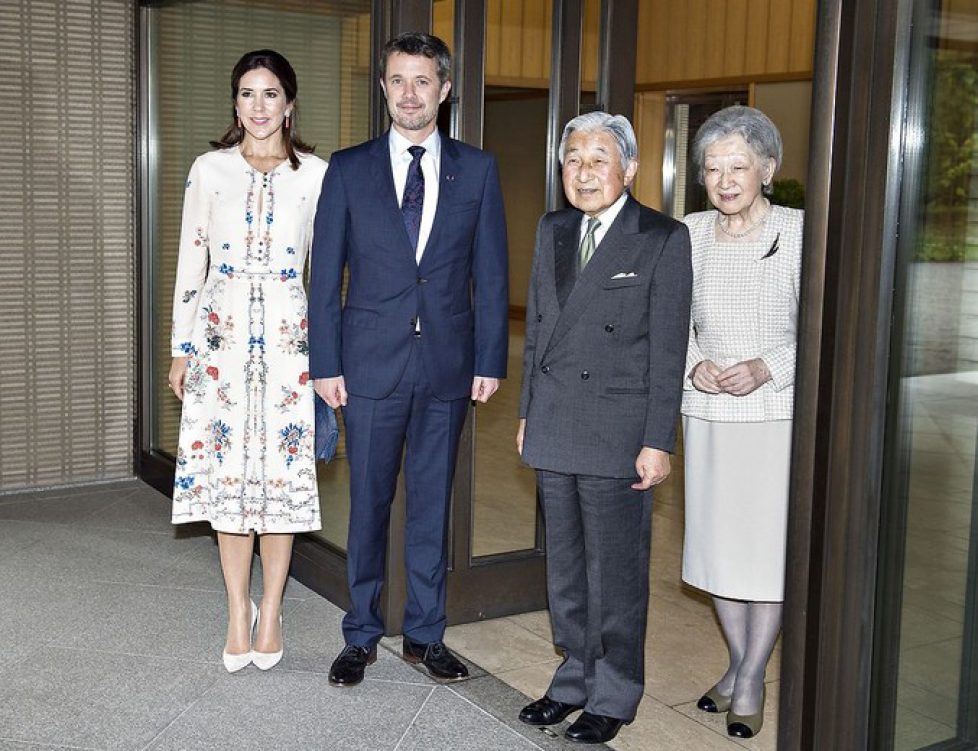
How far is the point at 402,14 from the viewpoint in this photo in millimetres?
3814

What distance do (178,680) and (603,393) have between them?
5.03 feet

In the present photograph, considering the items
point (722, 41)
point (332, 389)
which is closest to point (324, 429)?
point (332, 389)

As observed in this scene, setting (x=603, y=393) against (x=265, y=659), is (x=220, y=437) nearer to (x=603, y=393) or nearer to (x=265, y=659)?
(x=265, y=659)

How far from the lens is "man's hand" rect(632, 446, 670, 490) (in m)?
3.09

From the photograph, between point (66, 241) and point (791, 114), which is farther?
point (791, 114)

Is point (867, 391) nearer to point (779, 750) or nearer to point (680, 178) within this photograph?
point (779, 750)

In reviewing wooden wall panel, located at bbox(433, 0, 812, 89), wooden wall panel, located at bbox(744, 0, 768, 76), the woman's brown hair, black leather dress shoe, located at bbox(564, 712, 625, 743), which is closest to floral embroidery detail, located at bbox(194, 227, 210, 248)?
the woman's brown hair

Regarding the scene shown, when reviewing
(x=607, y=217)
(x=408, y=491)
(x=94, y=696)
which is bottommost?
(x=94, y=696)

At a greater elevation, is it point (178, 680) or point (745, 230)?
point (745, 230)

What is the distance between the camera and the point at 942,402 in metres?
2.32

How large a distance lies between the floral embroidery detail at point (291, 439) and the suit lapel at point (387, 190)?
608 mm

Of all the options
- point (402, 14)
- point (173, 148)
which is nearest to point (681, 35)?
point (173, 148)

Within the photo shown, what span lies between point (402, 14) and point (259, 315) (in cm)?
98

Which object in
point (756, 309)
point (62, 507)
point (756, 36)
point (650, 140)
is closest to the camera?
point (756, 309)
